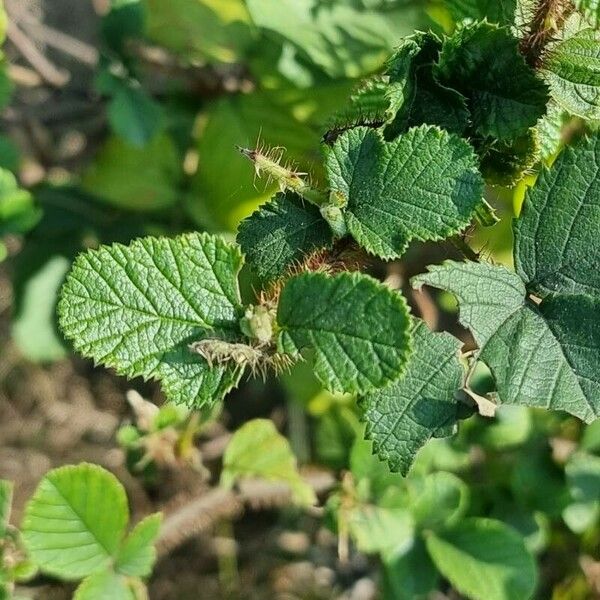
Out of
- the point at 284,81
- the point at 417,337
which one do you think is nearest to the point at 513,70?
→ the point at 417,337

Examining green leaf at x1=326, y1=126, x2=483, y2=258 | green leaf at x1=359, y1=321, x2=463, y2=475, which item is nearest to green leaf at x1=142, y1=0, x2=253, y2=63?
green leaf at x1=326, y1=126, x2=483, y2=258

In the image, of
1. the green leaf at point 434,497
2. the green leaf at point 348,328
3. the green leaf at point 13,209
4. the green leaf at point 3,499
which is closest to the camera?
the green leaf at point 348,328

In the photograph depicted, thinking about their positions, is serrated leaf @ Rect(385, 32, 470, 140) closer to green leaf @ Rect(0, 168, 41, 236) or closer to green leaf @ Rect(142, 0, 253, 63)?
green leaf @ Rect(0, 168, 41, 236)

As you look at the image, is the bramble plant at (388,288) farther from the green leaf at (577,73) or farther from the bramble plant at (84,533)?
the bramble plant at (84,533)

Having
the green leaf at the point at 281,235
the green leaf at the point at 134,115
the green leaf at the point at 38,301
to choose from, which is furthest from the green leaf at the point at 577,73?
the green leaf at the point at 38,301

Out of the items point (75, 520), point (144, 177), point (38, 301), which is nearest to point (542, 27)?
point (75, 520)

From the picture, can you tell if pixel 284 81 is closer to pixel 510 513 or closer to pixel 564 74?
pixel 564 74

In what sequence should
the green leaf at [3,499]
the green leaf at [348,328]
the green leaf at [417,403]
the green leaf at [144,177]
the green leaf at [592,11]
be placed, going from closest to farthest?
the green leaf at [348,328]
the green leaf at [417,403]
the green leaf at [592,11]
the green leaf at [3,499]
the green leaf at [144,177]

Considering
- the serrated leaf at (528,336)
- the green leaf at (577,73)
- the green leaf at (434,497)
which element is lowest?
the green leaf at (434,497)

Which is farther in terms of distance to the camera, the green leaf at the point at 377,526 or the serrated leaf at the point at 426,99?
the green leaf at the point at 377,526
